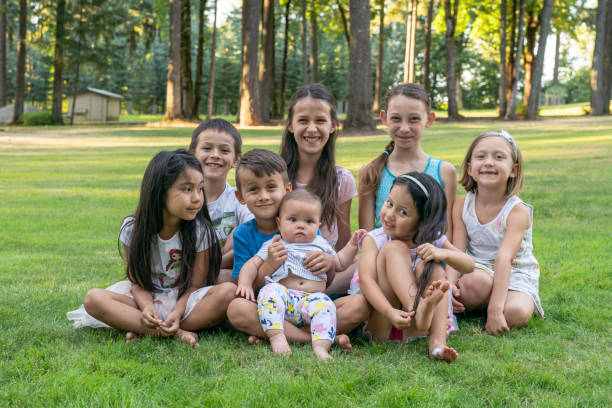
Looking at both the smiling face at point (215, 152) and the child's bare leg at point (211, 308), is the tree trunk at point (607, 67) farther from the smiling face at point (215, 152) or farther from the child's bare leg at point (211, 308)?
the child's bare leg at point (211, 308)

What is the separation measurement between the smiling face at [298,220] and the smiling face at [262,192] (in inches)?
4.0

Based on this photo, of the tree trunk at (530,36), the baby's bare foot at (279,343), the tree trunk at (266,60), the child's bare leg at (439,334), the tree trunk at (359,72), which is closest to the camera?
the child's bare leg at (439,334)

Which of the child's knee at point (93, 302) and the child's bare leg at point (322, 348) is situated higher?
the child's knee at point (93, 302)

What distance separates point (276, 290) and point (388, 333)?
0.75 meters

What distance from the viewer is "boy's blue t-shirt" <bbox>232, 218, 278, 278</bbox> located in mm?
3996

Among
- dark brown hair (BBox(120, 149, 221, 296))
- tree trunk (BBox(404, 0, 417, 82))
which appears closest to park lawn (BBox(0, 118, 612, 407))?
dark brown hair (BBox(120, 149, 221, 296))

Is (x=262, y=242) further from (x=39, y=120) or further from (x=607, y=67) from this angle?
(x=39, y=120)

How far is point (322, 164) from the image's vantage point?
4562 mm

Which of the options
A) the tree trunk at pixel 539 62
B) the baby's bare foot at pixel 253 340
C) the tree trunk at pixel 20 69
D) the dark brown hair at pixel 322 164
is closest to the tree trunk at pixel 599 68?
the tree trunk at pixel 539 62

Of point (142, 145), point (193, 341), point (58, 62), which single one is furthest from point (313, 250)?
point (58, 62)

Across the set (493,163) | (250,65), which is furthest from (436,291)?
(250,65)

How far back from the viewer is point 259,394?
8.84ft

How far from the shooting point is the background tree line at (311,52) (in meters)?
25.8

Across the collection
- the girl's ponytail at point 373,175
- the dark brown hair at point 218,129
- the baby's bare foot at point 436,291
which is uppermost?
the dark brown hair at point 218,129
